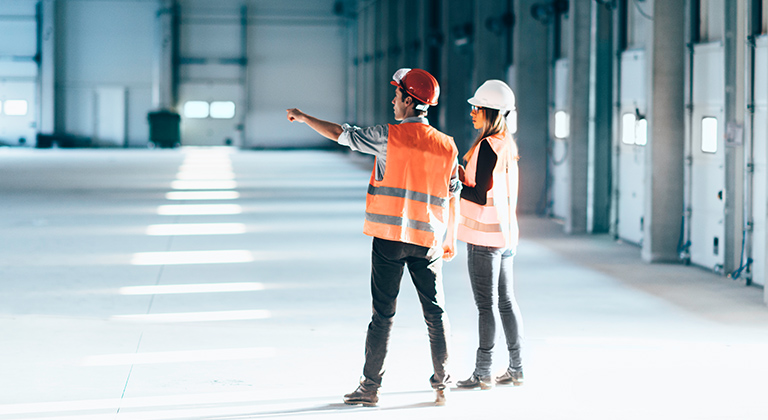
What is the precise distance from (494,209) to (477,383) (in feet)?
3.62

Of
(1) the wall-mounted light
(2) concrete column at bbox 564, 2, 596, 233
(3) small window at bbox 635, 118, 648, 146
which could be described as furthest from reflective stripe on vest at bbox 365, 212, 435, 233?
(2) concrete column at bbox 564, 2, 596, 233

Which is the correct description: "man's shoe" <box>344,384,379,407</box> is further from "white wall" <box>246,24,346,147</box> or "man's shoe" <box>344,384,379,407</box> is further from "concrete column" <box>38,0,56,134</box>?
"concrete column" <box>38,0,56,134</box>

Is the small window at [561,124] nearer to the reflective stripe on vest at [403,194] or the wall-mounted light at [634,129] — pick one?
the wall-mounted light at [634,129]

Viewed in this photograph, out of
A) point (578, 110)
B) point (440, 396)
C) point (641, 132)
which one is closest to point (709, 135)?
point (641, 132)

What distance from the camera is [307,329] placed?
303 inches

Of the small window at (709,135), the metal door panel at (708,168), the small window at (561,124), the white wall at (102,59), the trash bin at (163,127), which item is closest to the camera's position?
the metal door panel at (708,168)

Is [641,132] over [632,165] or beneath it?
over

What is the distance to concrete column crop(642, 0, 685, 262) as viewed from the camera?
11.4m

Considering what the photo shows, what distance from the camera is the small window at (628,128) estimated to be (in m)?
13.2

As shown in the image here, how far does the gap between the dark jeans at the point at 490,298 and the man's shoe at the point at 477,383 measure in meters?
0.03

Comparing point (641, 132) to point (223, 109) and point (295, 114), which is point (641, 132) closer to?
point (295, 114)

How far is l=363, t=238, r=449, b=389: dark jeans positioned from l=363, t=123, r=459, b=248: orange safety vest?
79mm

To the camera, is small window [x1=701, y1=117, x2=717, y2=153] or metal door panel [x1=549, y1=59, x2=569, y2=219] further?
metal door panel [x1=549, y1=59, x2=569, y2=219]

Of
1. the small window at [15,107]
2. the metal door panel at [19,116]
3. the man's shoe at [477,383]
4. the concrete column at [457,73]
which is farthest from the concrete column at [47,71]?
the man's shoe at [477,383]
